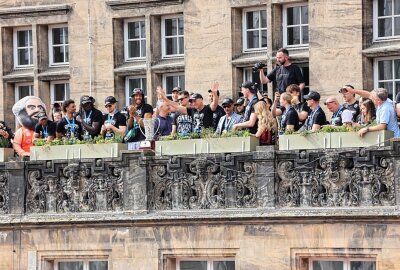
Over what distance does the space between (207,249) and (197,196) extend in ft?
3.84

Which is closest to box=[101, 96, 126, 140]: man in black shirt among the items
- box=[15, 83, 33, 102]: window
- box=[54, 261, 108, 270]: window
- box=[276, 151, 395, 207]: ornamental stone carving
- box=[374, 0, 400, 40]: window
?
box=[54, 261, 108, 270]: window

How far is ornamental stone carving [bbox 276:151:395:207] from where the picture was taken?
163ft

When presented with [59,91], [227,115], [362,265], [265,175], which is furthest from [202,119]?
[59,91]

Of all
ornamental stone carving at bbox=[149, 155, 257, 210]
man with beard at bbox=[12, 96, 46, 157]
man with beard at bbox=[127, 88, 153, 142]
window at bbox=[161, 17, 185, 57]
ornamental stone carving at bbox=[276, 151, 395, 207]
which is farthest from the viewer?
window at bbox=[161, 17, 185, 57]

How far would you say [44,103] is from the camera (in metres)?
62.7

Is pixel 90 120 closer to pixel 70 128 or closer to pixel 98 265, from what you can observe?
pixel 70 128

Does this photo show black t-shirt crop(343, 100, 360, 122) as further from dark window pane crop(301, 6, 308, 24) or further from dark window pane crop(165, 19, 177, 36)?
dark window pane crop(165, 19, 177, 36)

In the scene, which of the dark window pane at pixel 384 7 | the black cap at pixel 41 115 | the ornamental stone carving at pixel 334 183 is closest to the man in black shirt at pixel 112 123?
the black cap at pixel 41 115

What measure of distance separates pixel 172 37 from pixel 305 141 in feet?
37.8

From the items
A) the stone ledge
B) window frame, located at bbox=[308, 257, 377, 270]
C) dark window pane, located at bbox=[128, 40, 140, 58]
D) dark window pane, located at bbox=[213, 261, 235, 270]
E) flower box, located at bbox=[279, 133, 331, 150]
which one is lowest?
dark window pane, located at bbox=[213, 261, 235, 270]

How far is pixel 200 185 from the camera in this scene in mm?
52469

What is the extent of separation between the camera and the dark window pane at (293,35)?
2324 inches

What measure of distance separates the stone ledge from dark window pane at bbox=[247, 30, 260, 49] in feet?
17.2

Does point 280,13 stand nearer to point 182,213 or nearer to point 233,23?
point 233,23
